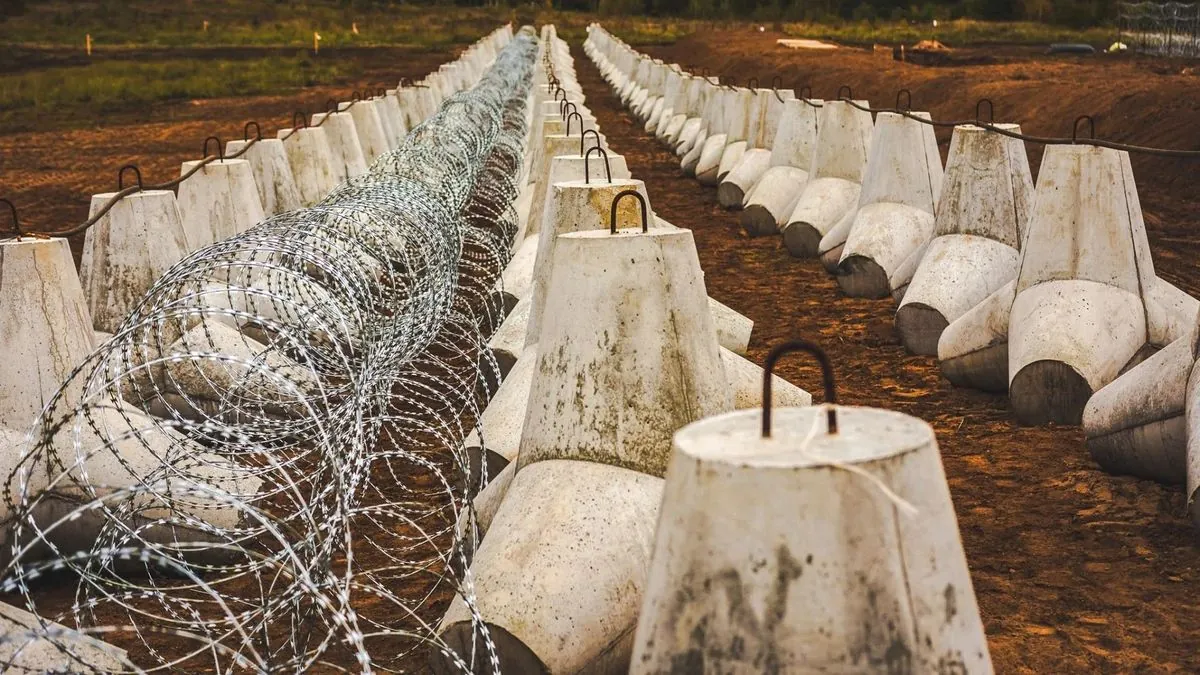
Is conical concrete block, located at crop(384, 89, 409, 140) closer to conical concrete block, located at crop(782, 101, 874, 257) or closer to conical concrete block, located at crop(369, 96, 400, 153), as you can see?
conical concrete block, located at crop(369, 96, 400, 153)

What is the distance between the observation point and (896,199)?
10.7m

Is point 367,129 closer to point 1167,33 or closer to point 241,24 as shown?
point 1167,33

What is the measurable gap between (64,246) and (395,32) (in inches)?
3065

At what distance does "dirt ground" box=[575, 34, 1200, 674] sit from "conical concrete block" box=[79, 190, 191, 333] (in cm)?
393

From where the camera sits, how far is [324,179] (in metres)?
13.4

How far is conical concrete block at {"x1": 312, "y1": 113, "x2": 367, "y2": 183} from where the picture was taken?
48.1 feet

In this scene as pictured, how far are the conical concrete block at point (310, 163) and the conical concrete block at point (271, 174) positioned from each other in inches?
32.9

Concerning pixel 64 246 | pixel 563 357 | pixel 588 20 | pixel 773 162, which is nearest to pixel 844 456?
pixel 563 357

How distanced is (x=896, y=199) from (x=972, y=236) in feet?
5.46

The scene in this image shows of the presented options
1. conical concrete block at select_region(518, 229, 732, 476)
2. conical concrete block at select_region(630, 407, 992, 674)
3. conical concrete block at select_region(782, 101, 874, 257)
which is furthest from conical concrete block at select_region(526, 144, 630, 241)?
conical concrete block at select_region(630, 407, 992, 674)

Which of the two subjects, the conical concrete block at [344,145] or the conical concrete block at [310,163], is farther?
the conical concrete block at [344,145]

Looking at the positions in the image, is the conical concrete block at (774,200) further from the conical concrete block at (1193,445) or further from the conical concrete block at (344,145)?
the conical concrete block at (1193,445)

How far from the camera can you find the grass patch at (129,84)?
115ft

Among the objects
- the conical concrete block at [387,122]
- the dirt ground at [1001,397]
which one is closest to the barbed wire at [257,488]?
the dirt ground at [1001,397]
